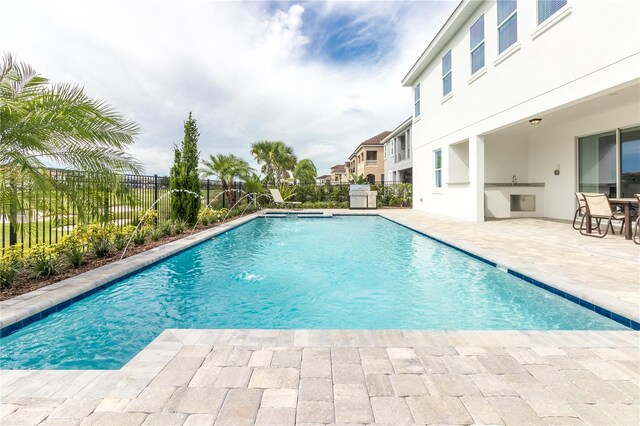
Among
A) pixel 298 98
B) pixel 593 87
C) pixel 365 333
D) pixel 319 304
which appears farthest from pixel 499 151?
pixel 365 333

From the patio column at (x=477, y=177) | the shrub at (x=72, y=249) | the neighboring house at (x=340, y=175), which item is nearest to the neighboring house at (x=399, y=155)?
the patio column at (x=477, y=177)

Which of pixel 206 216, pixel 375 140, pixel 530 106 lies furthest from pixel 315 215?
pixel 375 140

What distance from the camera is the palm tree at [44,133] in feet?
13.3

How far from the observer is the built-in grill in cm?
1909

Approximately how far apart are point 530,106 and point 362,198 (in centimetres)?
1133

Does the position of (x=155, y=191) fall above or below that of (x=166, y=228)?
above

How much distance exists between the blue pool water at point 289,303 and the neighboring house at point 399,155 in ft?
61.6

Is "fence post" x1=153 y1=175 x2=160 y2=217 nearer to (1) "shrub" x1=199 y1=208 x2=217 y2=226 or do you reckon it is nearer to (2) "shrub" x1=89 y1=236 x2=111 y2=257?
(1) "shrub" x1=199 y1=208 x2=217 y2=226

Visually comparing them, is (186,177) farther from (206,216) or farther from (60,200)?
(60,200)

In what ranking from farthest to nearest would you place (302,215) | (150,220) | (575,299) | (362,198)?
(362,198) < (302,215) < (150,220) < (575,299)

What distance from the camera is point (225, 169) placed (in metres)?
15.7

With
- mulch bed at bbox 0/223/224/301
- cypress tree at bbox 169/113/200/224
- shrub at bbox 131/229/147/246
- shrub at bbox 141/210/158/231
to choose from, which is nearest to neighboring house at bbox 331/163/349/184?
cypress tree at bbox 169/113/200/224

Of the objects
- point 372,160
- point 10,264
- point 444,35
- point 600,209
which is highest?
point 444,35

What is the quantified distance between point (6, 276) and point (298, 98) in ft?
45.8
